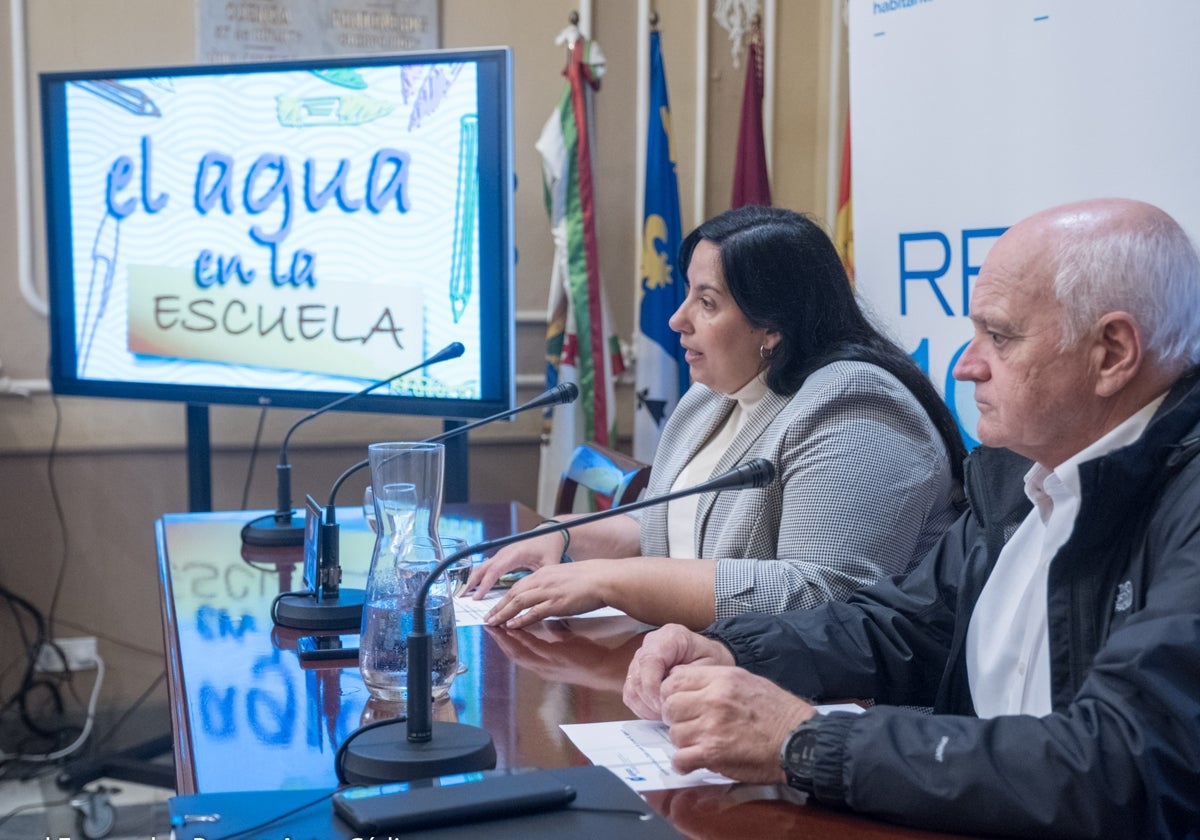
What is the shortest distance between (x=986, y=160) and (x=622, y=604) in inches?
44.0

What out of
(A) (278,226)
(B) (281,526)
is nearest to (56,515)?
(A) (278,226)

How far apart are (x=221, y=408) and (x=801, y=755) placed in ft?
9.52

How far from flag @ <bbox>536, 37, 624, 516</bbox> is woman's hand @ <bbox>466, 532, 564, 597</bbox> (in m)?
1.48

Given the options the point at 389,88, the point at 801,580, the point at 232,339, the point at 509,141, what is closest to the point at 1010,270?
the point at 801,580

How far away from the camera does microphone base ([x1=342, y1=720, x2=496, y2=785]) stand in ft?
3.39

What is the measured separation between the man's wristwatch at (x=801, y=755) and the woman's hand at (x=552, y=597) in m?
0.62

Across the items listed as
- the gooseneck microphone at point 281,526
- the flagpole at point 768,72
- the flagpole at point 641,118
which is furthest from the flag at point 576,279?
the gooseneck microphone at point 281,526

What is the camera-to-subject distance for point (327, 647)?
1.51m

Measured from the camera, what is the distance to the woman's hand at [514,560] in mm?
1848

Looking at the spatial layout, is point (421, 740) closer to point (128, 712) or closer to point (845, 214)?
point (845, 214)

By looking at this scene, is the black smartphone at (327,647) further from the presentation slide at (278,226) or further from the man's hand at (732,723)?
the presentation slide at (278,226)

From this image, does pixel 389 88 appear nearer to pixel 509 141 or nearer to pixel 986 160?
pixel 509 141

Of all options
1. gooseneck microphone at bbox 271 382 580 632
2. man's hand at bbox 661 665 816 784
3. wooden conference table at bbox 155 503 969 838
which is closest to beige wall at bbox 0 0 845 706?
wooden conference table at bbox 155 503 969 838

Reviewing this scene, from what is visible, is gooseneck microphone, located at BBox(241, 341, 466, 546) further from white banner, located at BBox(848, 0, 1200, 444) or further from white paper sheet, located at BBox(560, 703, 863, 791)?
white paper sheet, located at BBox(560, 703, 863, 791)
